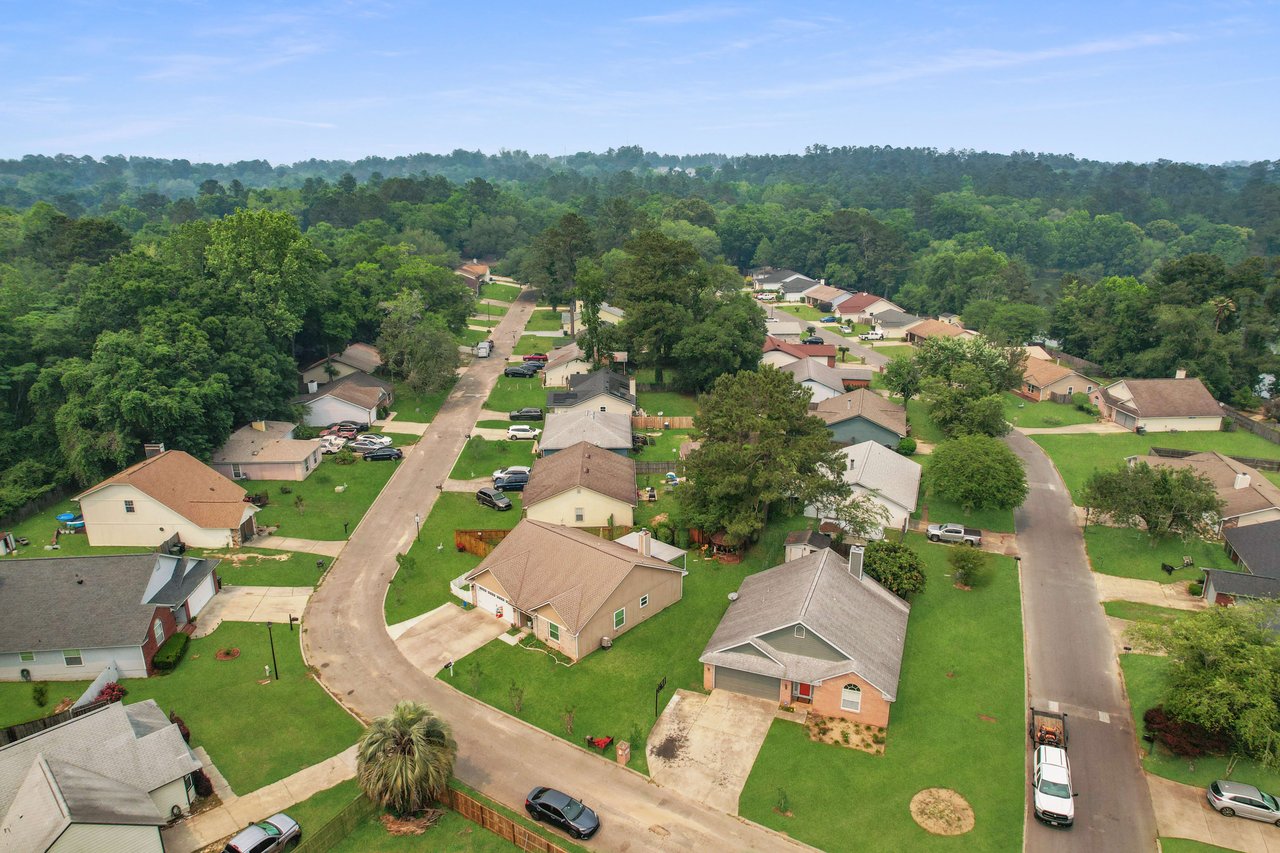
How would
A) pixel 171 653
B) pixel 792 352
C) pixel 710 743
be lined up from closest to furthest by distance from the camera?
pixel 710 743 → pixel 171 653 → pixel 792 352

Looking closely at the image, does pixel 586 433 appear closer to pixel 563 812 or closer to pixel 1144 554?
pixel 563 812

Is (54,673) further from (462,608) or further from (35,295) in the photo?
(35,295)

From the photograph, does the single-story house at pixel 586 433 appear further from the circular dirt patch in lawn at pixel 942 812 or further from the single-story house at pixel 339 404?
the circular dirt patch in lawn at pixel 942 812

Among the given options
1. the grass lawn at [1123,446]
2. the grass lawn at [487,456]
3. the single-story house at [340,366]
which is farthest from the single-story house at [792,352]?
the single-story house at [340,366]

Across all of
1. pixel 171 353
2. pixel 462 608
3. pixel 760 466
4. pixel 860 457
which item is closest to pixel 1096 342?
pixel 860 457

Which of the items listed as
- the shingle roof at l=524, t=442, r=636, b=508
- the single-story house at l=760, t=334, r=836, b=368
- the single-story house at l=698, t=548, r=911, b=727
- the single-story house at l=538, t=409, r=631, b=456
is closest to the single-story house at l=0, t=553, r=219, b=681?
the shingle roof at l=524, t=442, r=636, b=508

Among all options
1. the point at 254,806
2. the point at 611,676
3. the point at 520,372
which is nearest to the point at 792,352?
the point at 520,372
